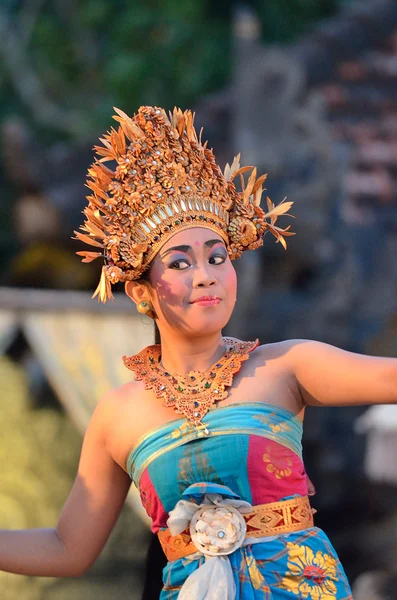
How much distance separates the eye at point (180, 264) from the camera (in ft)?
9.28

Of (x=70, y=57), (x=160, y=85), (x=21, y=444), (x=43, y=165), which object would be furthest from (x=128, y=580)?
(x=70, y=57)

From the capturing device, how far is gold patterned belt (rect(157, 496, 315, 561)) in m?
2.71

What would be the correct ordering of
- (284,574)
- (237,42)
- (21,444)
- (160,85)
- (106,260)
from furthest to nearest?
(160,85) → (237,42) → (21,444) → (106,260) → (284,574)

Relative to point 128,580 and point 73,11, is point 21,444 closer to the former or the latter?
point 128,580

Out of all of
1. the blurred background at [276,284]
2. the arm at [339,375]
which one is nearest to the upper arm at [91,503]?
the arm at [339,375]

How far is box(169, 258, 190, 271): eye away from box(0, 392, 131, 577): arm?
392 millimetres

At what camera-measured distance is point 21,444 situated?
5.94m

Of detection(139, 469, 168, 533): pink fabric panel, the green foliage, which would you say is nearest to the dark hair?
detection(139, 469, 168, 533): pink fabric panel

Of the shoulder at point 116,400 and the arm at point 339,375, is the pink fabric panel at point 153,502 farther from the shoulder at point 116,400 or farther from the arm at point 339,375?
the arm at point 339,375

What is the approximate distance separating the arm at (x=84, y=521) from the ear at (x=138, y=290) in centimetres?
27

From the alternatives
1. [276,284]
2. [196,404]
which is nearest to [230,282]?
[196,404]

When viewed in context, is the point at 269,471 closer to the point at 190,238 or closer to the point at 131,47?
the point at 190,238

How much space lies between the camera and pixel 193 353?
288cm

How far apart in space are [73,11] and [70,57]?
15.7 inches
